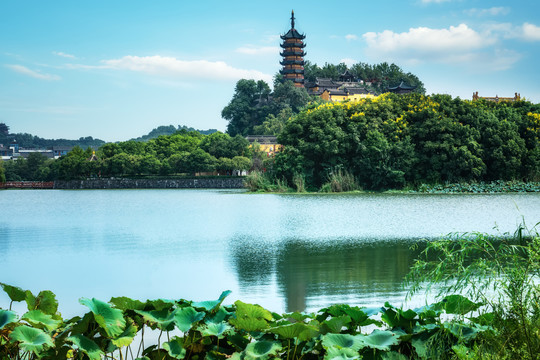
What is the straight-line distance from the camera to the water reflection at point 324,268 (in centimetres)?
440

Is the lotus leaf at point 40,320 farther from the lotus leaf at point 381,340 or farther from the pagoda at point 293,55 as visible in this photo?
the pagoda at point 293,55

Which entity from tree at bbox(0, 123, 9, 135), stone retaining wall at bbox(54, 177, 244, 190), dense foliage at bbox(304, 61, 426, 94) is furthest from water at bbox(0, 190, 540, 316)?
tree at bbox(0, 123, 9, 135)

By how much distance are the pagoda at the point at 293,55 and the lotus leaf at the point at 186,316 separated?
173 ft

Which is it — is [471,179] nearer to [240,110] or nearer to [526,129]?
[526,129]

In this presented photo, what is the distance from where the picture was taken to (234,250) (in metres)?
7.20

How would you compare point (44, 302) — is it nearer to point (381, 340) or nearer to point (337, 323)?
point (337, 323)

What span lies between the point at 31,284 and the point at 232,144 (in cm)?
3187

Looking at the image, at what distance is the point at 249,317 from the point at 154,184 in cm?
3577

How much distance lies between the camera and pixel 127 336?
2.19 m

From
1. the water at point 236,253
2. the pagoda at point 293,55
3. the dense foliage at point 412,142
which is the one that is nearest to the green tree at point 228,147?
the dense foliage at point 412,142

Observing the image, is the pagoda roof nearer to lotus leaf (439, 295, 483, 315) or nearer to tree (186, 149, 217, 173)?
tree (186, 149, 217, 173)

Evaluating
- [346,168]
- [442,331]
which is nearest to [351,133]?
[346,168]

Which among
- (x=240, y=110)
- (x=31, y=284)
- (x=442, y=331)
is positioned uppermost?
(x=240, y=110)

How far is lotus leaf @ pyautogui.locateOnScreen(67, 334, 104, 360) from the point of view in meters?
2.11
